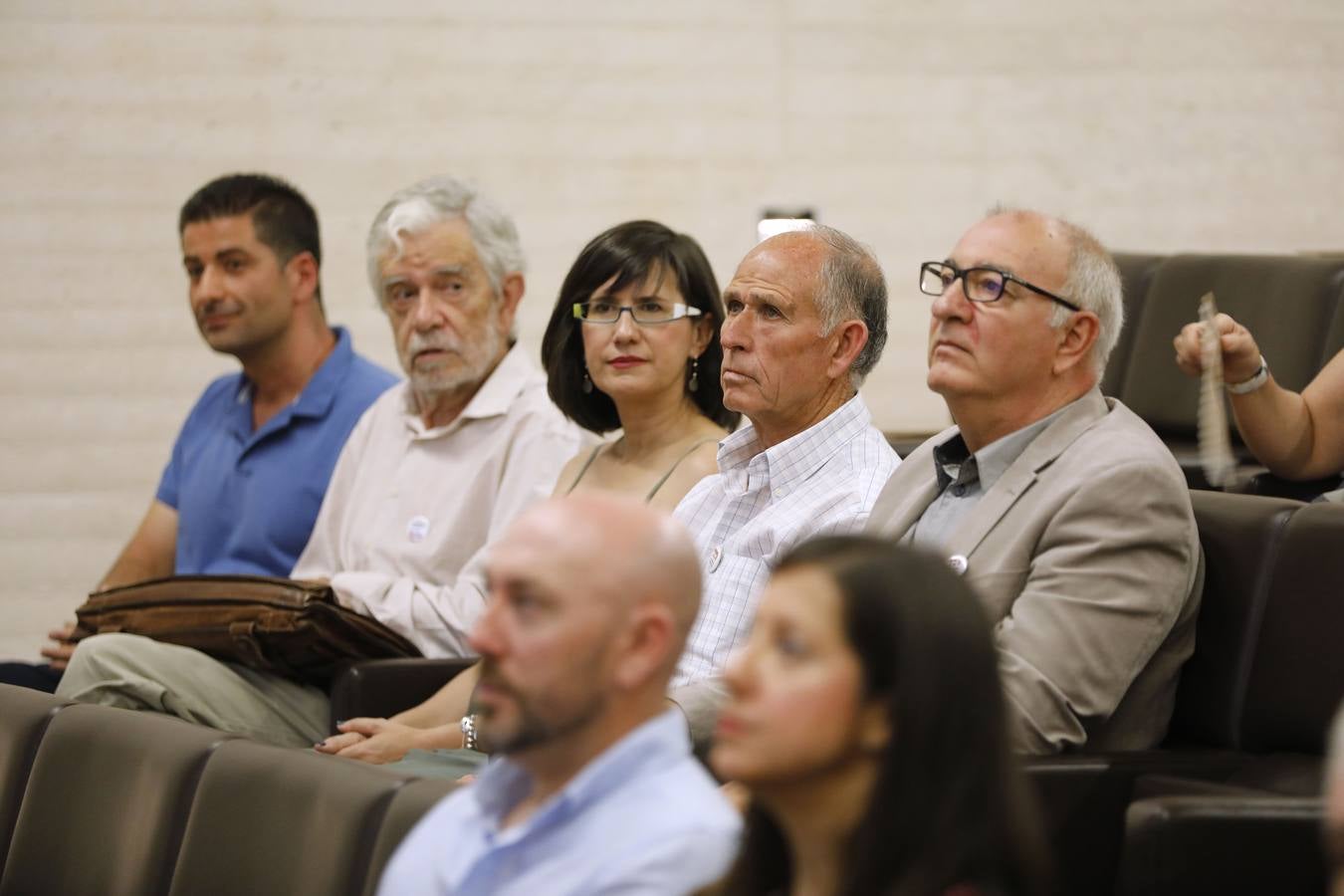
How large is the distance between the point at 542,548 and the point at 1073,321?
1.09 metres

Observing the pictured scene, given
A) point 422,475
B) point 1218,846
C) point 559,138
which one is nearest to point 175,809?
point 1218,846

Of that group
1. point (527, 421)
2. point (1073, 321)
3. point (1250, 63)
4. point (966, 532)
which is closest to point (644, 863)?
point (966, 532)

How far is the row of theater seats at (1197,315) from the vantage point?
326 centimetres

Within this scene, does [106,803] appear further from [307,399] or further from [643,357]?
[307,399]

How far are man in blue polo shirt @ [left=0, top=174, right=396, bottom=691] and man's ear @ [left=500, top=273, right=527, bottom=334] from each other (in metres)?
0.42

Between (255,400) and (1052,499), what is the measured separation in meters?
2.11

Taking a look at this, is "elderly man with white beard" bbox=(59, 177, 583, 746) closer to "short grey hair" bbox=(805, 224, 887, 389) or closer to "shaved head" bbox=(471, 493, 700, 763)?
"short grey hair" bbox=(805, 224, 887, 389)

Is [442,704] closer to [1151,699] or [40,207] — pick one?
[1151,699]

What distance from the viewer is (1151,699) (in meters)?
2.07

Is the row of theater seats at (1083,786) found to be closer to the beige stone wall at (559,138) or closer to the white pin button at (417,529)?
the white pin button at (417,529)

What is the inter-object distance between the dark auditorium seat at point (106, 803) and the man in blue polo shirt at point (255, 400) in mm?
1353

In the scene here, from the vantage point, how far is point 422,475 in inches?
125

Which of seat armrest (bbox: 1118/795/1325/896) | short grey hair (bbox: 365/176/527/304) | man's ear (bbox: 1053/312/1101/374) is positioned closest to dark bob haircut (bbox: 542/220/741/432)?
short grey hair (bbox: 365/176/527/304)

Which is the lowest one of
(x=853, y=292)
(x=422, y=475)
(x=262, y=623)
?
(x=262, y=623)
